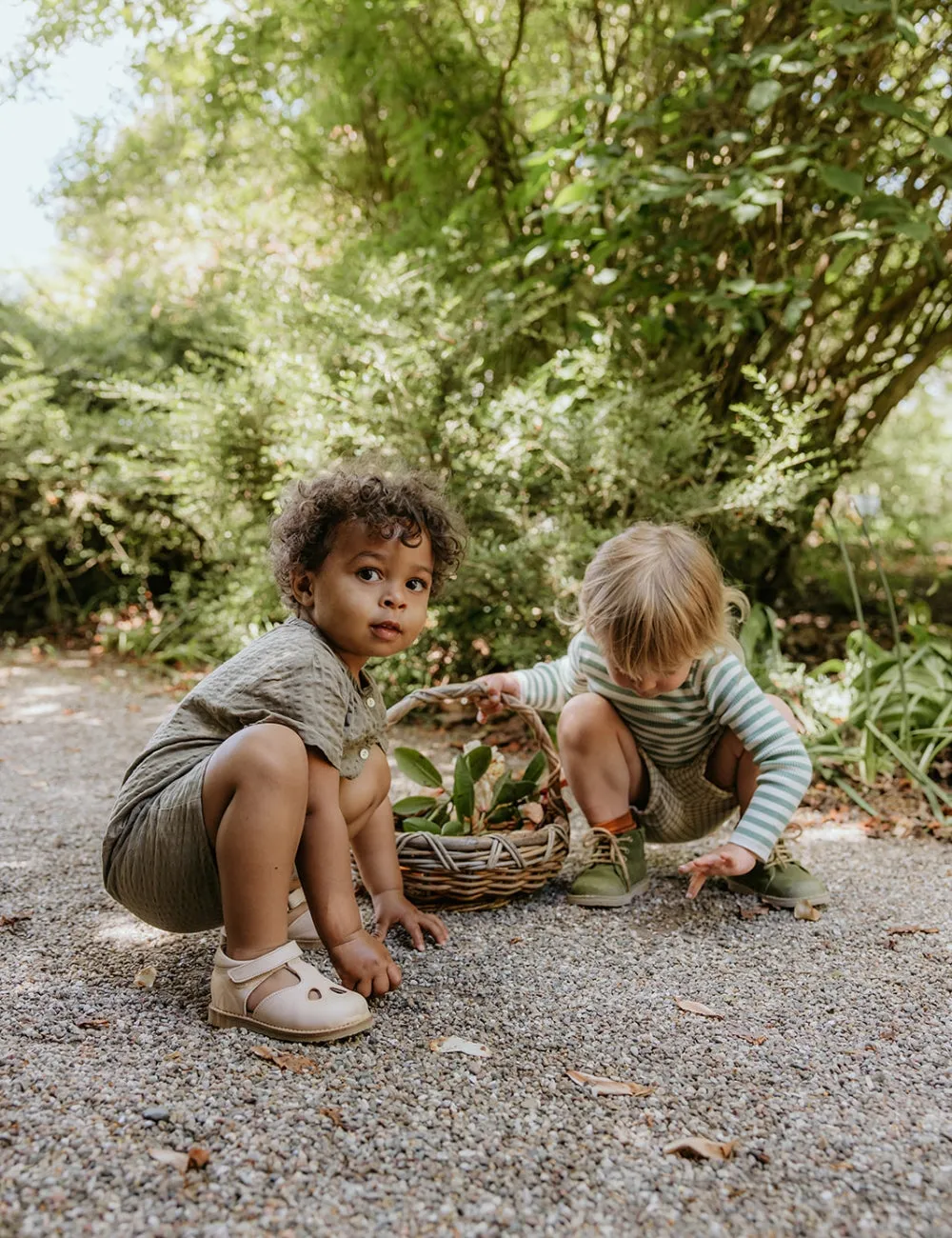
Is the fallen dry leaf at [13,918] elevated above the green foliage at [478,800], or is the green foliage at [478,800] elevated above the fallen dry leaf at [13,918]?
the green foliage at [478,800]

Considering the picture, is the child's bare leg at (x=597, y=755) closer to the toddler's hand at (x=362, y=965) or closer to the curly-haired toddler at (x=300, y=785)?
the curly-haired toddler at (x=300, y=785)

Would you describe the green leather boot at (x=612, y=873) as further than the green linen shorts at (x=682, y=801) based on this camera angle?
No

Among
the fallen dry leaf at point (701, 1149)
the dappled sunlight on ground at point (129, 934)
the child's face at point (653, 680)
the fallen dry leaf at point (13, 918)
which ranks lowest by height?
the fallen dry leaf at point (13, 918)

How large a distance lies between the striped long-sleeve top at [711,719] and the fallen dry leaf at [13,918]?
43.9 inches

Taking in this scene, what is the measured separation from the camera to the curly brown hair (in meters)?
1.76

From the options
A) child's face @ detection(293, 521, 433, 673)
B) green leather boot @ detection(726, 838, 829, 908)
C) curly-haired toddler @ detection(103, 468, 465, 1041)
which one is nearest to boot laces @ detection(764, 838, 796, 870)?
green leather boot @ detection(726, 838, 829, 908)

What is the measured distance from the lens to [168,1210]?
3.61 feet

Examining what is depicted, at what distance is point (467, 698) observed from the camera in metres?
2.29

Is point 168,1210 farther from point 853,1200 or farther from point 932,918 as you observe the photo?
point 932,918

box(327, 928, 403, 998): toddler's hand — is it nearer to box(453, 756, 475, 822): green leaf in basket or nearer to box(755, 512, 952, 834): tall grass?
box(453, 756, 475, 822): green leaf in basket

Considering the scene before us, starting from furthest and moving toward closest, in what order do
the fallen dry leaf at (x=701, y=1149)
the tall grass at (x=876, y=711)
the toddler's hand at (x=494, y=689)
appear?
the tall grass at (x=876, y=711) → the toddler's hand at (x=494, y=689) → the fallen dry leaf at (x=701, y=1149)

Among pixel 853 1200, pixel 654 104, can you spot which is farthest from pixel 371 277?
pixel 853 1200

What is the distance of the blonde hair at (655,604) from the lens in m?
1.96

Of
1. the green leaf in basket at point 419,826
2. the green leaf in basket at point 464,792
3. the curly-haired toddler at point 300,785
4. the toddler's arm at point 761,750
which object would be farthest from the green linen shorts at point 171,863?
the toddler's arm at point 761,750
